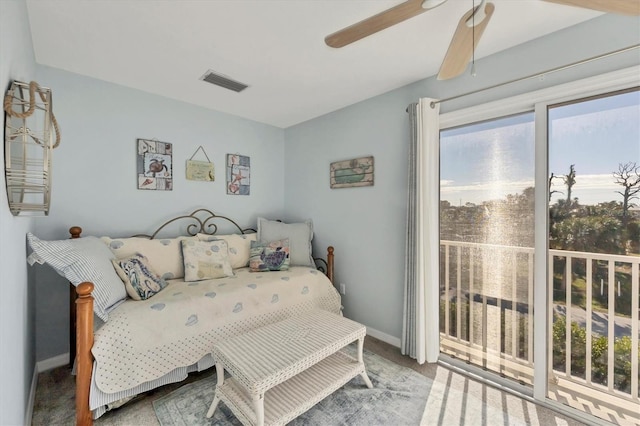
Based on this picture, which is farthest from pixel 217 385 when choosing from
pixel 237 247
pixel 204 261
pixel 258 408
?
pixel 237 247

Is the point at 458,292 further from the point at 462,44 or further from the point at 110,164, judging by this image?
the point at 110,164

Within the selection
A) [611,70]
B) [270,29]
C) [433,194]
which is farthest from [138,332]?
[611,70]

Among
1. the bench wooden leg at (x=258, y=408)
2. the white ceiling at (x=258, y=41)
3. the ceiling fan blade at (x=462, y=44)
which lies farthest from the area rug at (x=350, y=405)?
the white ceiling at (x=258, y=41)

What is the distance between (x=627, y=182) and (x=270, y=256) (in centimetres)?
294

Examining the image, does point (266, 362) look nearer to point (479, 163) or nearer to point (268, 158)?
point (479, 163)

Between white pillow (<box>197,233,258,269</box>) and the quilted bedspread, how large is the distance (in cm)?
34

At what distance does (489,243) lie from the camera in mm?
2285

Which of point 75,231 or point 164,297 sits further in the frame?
point 75,231

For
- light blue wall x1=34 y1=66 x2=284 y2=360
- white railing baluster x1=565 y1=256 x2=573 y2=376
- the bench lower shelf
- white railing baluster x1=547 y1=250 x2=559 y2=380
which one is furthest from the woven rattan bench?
light blue wall x1=34 y1=66 x2=284 y2=360

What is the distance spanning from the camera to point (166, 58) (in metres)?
2.21

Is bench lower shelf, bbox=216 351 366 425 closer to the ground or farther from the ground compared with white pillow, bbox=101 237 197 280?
closer to the ground

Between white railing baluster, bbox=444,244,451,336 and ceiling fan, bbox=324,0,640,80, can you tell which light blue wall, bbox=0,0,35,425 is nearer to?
ceiling fan, bbox=324,0,640,80

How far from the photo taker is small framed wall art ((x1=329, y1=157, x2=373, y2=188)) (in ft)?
9.82

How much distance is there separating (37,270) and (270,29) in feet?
8.85
